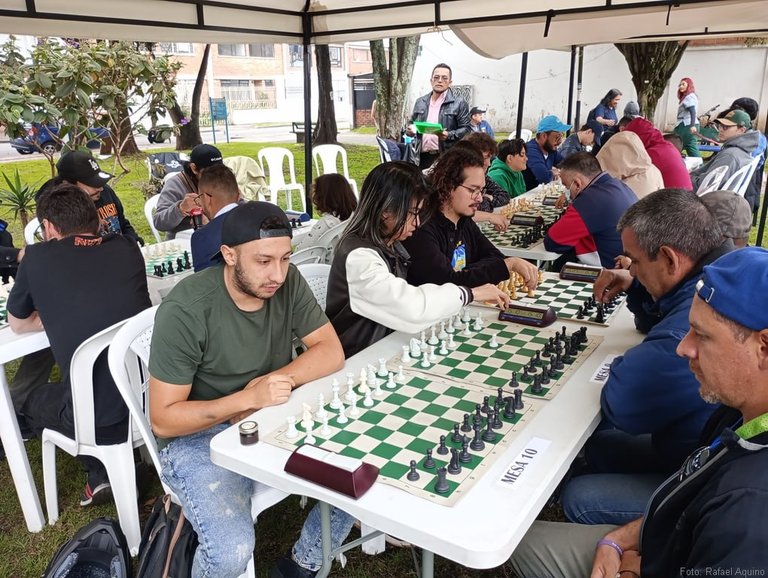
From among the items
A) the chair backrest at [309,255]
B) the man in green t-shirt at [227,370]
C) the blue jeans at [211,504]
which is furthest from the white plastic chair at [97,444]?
the chair backrest at [309,255]

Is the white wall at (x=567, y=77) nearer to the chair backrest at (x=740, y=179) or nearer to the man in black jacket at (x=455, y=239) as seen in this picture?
the chair backrest at (x=740, y=179)

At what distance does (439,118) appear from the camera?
7.92 metres

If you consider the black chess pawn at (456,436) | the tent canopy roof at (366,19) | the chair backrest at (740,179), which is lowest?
the black chess pawn at (456,436)

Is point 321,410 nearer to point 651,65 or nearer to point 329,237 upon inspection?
point 329,237

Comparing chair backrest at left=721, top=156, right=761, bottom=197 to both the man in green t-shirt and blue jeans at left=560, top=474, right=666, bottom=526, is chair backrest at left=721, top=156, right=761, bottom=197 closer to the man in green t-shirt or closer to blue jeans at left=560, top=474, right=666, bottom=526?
blue jeans at left=560, top=474, right=666, bottom=526

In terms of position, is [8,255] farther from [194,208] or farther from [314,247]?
[314,247]

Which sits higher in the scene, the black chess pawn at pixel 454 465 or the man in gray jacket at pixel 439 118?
the man in gray jacket at pixel 439 118

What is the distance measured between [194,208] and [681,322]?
148 inches

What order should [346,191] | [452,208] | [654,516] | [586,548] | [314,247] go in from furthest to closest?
[346,191], [314,247], [452,208], [586,548], [654,516]

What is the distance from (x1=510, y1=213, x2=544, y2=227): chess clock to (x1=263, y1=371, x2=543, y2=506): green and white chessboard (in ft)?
9.75

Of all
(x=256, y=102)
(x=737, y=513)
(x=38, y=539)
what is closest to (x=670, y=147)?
(x=737, y=513)

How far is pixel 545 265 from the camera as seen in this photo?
4.70m

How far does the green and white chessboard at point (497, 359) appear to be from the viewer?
2172mm

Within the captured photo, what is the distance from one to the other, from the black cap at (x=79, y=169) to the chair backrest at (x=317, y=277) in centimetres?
181
